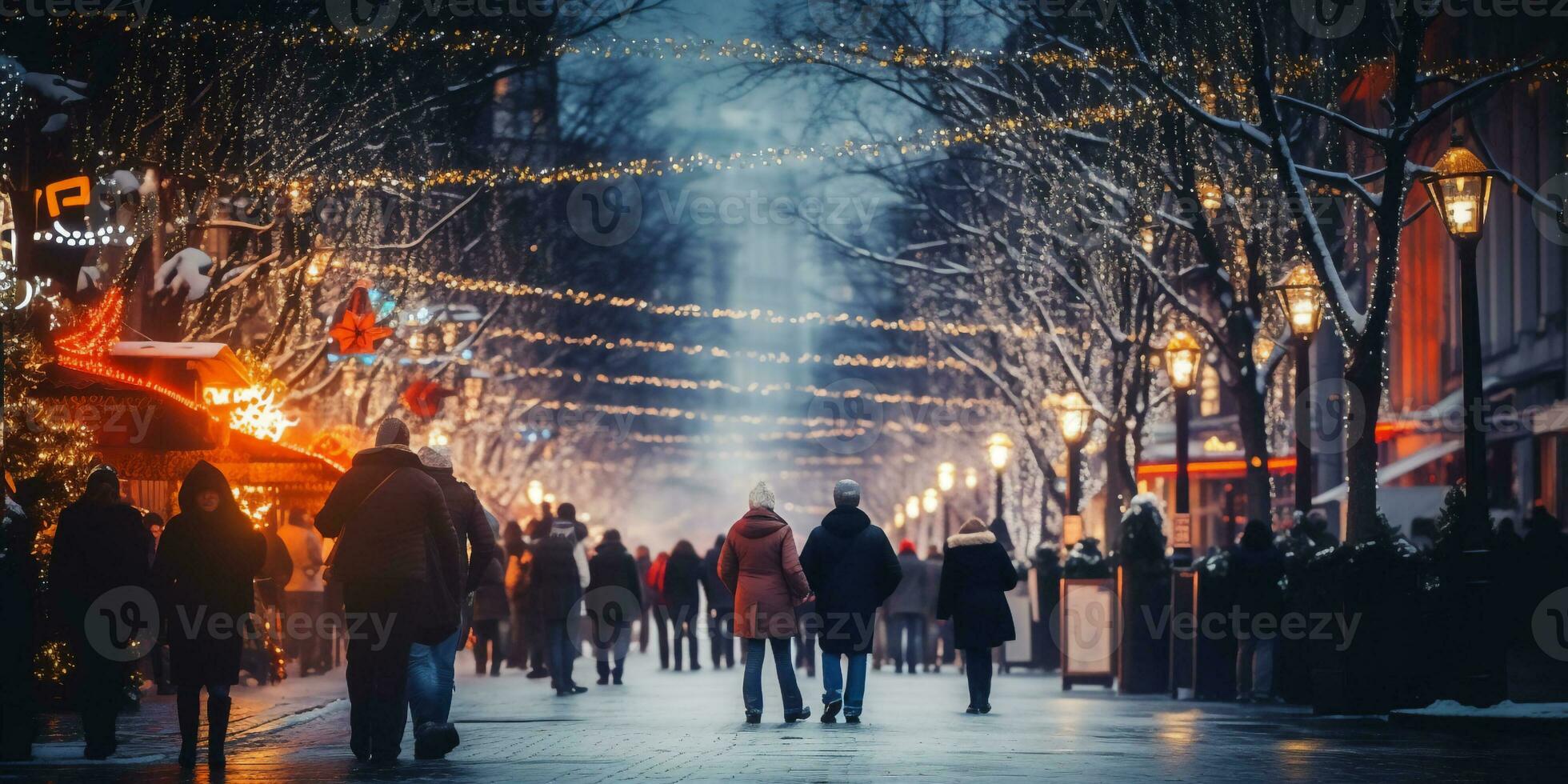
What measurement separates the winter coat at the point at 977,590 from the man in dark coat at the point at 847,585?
1794 millimetres

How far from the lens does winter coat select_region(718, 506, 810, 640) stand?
16.6 metres

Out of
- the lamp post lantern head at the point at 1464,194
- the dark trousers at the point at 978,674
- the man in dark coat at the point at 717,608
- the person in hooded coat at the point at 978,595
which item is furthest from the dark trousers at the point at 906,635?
the lamp post lantern head at the point at 1464,194

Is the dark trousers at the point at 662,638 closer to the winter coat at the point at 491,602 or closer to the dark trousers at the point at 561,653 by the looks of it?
the winter coat at the point at 491,602

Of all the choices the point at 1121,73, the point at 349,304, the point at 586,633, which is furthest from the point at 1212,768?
the point at 586,633

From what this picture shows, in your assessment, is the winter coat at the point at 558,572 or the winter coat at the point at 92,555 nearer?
the winter coat at the point at 92,555

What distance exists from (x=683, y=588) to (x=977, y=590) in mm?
11555

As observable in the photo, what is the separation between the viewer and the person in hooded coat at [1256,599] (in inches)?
836

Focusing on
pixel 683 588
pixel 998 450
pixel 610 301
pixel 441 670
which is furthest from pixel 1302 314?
pixel 610 301

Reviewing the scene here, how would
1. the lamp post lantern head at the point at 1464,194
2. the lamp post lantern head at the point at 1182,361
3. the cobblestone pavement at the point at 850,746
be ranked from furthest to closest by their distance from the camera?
the lamp post lantern head at the point at 1182,361 < the lamp post lantern head at the point at 1464,194 < the cobblestone pavement at the point at 850,746

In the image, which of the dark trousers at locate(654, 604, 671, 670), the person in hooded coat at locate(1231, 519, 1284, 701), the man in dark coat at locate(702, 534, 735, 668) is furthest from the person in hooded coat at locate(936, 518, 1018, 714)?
the dark trousers at locate(654, 604, 671, 670)

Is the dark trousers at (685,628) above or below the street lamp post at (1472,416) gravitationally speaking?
below

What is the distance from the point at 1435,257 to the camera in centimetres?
3888

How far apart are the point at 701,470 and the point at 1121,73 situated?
563 feet

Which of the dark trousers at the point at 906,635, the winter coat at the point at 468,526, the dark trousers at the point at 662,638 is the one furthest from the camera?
the dark trousers at the point at 662,638
